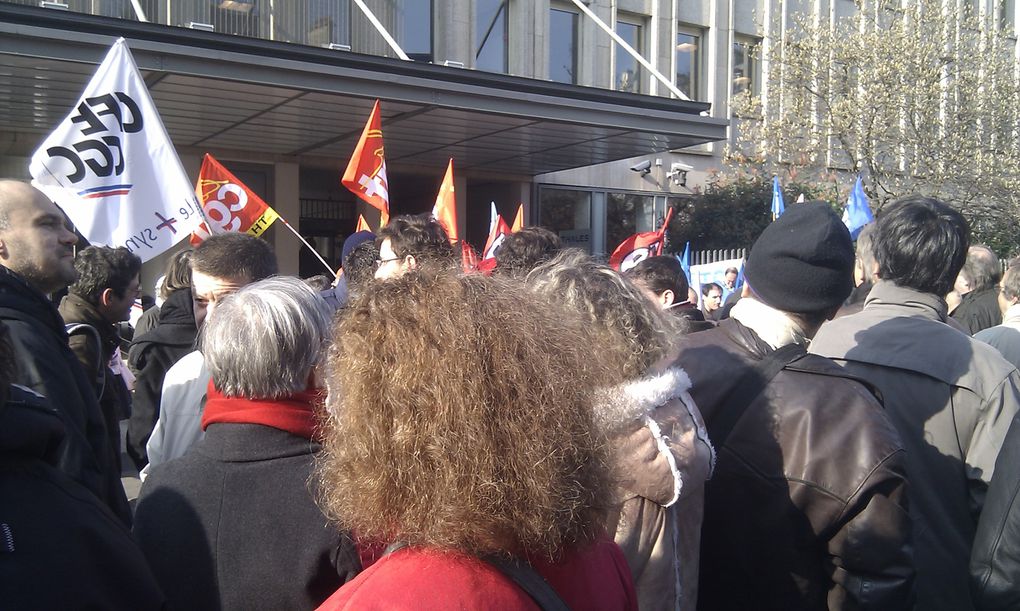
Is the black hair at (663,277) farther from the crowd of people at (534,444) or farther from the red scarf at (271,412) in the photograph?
the red scarf at (271,412)

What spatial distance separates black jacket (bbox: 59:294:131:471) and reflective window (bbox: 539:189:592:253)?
540 inches

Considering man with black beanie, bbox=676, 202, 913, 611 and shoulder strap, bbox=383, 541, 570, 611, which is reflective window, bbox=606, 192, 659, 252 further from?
shoulder strap, bbox=383, 541, 570, 611

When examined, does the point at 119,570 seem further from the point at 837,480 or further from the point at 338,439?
the point at 837,480

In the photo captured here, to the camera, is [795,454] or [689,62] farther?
[689,62]

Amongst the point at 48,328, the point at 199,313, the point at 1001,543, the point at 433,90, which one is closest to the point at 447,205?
the point at 199,313

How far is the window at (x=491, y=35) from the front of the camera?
15.9 m

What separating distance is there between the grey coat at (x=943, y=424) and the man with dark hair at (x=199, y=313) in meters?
2.31

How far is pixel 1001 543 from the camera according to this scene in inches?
78.4

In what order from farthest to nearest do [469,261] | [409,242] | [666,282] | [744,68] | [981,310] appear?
[744,68] → [981,310] → [666,282] → [409,242] → [469,261]

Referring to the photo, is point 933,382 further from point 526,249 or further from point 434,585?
point 434,585

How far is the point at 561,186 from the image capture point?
56.9 feet

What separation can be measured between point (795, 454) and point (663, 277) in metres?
2.38

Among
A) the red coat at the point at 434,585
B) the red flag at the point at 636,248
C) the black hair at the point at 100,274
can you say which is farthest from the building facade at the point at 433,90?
the red coat at the point at 434,585

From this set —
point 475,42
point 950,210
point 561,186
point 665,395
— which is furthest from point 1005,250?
point 665,395
